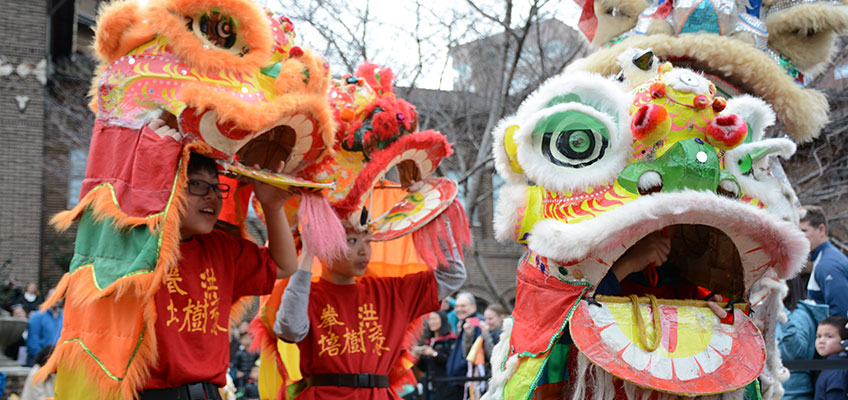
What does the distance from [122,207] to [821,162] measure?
9.39 m

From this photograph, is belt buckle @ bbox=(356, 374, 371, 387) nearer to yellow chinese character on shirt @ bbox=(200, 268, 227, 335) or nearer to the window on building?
yellow chinese character on shirt @ bbox=(200, 268, 227, 335)

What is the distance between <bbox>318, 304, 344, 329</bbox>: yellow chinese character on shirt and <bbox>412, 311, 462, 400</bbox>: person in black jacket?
2.82 metres

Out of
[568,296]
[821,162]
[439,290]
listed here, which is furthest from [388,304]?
[821,162]

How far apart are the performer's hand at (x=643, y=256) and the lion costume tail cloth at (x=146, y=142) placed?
1.40m

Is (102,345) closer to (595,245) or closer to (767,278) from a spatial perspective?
(595,245)

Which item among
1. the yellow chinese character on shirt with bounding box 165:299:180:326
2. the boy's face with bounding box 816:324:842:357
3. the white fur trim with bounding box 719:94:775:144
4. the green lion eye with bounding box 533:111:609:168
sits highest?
the white fur trim with bounding box 719:94:775:144

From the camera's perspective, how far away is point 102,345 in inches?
120

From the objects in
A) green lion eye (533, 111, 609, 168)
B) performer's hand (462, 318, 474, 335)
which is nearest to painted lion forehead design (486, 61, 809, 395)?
green lion eye (533, 111, 609, 168)

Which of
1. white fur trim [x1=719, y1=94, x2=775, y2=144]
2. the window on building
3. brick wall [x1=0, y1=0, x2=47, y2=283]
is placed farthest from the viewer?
brick wall [x1=0, y1=0, x2=47, y2=283]

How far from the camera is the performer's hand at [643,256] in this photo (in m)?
3.25

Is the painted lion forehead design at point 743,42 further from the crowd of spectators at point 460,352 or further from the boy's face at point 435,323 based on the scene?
the boy's face at point 435,323

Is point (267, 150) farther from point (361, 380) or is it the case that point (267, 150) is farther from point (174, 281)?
point (361, 380)

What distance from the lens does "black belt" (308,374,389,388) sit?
4.16 m

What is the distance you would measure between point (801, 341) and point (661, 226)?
105 inches
